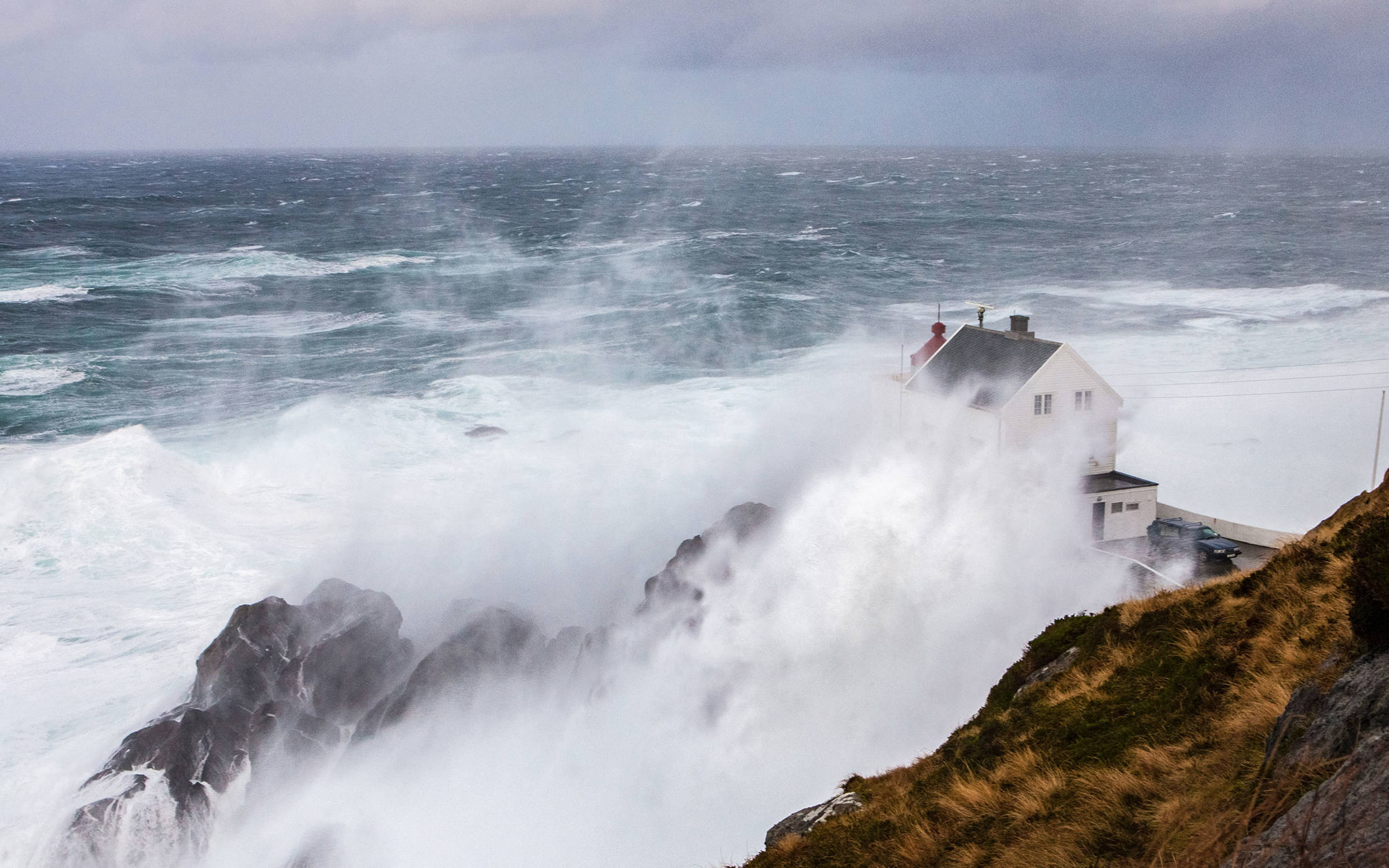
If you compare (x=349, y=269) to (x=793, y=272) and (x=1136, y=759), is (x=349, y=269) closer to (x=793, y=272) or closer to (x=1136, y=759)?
(x=793, y=272)

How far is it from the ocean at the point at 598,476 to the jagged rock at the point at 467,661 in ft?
3.67

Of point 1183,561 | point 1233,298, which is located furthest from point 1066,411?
point 1233,298

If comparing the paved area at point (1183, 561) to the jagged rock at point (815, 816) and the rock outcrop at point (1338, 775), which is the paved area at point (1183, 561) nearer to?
the jagged rock at point (815, 816)

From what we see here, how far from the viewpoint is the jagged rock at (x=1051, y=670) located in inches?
527

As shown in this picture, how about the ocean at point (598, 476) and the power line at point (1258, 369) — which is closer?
the ocean at point (598, 476)

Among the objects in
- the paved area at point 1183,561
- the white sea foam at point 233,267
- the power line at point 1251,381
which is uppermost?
the white sea foam at point 233,267

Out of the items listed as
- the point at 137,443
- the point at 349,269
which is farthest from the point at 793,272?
the point at 137,443

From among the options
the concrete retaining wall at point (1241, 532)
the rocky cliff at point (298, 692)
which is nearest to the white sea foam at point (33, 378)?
the rocky cliff at point (298, 692)

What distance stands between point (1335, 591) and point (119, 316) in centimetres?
7041

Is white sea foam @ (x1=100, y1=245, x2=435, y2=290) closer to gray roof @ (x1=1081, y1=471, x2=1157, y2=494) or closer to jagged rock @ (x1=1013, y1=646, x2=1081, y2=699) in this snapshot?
gray roof @ (x1=1081, y1=471, x2=1157, y2=494)

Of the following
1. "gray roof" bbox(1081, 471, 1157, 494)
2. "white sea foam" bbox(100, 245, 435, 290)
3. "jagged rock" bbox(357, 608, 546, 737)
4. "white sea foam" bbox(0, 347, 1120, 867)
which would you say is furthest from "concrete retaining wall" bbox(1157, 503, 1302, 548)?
"white sea foam" bbox(100, 245, 435, 290)

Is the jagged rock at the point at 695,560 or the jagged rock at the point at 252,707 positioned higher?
the jagged rock at the point at 695,560

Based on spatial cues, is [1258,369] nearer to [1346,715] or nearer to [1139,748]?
[1139,748]

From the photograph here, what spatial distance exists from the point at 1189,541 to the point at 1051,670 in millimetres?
14900
